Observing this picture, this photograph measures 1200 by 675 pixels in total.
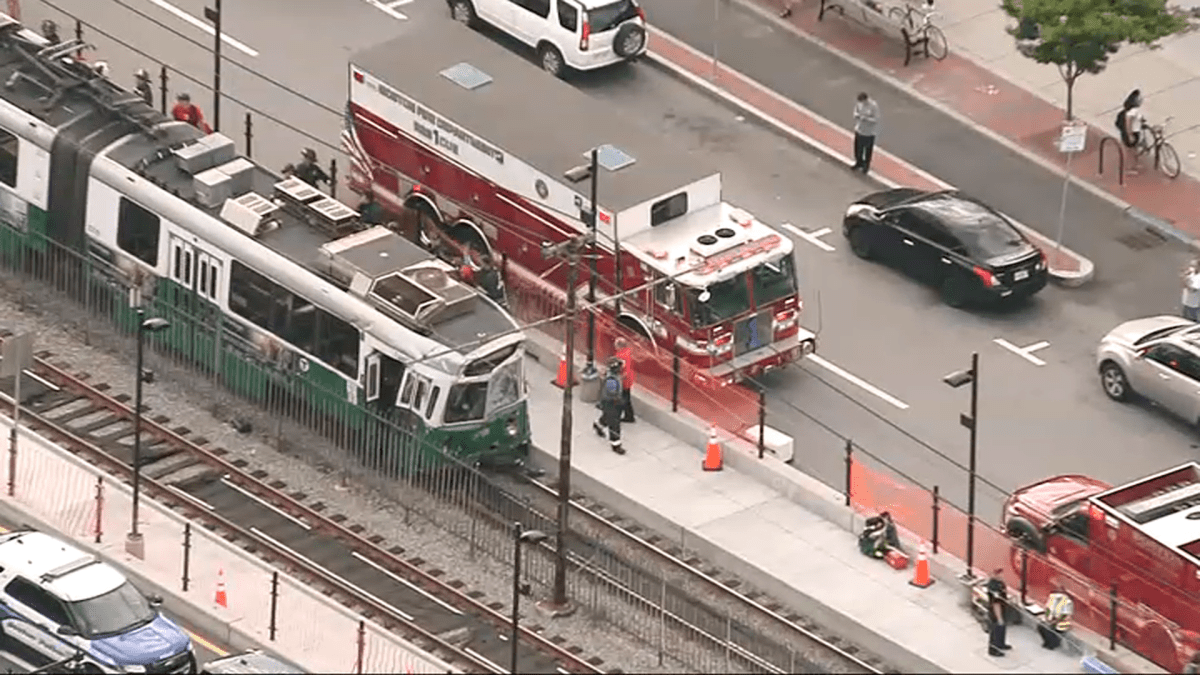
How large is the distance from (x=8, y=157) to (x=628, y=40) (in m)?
14.5

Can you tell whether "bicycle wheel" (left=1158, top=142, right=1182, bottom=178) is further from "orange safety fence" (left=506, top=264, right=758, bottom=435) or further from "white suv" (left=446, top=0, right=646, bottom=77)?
"orange safety fence" (left=506, top=264, right=758, bottom=435)

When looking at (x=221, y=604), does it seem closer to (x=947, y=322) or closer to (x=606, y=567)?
(x=606, y=567)

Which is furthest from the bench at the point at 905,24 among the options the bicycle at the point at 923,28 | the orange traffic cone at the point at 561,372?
the orange traffic cone at the point at 561,372

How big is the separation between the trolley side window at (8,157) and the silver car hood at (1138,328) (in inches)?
756

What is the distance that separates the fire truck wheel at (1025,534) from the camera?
63.1m

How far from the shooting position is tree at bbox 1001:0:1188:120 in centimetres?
7500

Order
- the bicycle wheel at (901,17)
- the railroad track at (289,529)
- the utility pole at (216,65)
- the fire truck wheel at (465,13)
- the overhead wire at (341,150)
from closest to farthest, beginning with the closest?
the railroad track at (289,529) → the overhead wire at (341,150) → the utility pole at (216,65) → the bicycle wheel at (901,17) → the fire truck wheel at (465,13)

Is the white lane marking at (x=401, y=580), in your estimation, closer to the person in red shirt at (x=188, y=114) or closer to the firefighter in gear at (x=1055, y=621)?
the firefighter in gear at (x=1055, y=621)

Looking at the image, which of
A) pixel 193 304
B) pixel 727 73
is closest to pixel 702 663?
pixel 193 304

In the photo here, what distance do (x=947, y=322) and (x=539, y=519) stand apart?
421 inches

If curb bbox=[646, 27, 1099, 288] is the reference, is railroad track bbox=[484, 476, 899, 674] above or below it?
below

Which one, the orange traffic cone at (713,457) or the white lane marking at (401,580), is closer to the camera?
the white lane marking at (401,580)

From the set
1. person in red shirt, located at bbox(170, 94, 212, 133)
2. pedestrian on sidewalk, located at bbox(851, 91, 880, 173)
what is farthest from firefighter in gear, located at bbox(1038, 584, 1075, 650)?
person in red shirt, located at bbox(170, 94, 212, 133)

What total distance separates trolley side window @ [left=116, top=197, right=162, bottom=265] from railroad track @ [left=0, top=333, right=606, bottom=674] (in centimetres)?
231
